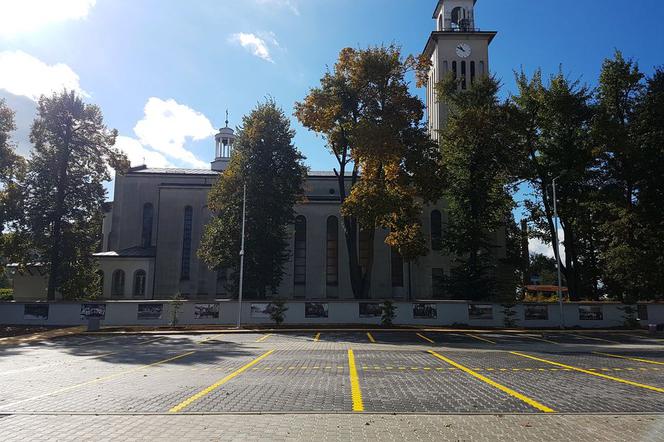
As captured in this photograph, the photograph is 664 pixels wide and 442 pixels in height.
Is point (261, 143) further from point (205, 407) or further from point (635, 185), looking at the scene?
point (205, 407)

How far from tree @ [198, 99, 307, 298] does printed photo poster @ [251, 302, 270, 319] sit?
19.5ft

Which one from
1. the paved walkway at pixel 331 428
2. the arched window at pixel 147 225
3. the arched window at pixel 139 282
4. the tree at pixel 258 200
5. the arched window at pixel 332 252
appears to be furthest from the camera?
the arched window at pixel 147 225

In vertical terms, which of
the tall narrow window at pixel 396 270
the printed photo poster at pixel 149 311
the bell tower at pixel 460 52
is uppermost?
the bell tower at pixel 460 52

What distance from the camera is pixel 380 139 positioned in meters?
32.0

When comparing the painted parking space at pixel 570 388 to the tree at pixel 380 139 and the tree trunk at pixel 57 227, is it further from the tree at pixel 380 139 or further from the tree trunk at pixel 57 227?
the tree trunk at pixel 57 227

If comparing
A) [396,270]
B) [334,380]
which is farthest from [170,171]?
[334,380]

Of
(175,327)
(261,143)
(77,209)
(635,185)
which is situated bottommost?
(175,327)

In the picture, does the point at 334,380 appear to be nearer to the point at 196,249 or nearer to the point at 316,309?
the point at 316,309

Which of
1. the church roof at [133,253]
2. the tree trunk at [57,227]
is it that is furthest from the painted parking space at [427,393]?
the church roof at [133,253]

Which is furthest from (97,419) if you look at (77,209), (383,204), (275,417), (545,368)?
(77,209)

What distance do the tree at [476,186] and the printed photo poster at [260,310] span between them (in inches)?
605

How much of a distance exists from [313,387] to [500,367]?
5634 mm

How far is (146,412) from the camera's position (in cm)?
714

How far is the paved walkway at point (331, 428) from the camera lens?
5902mm
